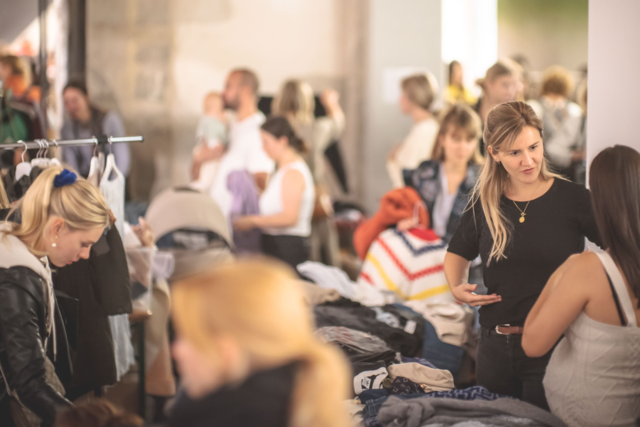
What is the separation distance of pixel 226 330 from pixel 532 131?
1.50 meters

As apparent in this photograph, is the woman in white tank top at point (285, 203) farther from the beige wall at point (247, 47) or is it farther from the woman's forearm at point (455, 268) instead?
the beige wall at point (247, 47)

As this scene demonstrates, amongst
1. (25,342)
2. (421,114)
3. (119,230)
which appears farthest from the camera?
(421,114)

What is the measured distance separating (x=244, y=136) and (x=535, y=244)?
4122mm

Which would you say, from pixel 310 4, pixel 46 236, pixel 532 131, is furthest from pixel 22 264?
pixel 310 4

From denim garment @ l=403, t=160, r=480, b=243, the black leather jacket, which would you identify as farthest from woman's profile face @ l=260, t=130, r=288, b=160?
the black leather jacket

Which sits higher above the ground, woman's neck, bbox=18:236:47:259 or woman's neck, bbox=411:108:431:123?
woman's neck, bbox=411:108:431:123

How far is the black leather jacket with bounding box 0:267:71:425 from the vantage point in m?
2.00

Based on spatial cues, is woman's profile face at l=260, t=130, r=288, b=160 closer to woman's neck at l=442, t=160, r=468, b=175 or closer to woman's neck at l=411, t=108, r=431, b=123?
woman's neck at l=442, t=160, r=468, b=175

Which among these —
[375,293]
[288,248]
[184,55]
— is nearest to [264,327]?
[375,293]

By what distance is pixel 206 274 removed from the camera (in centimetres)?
130

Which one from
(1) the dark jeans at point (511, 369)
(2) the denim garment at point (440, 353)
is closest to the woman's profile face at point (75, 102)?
(2) the denim garment at point (440, 353)

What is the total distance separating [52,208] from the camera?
2.28 meters

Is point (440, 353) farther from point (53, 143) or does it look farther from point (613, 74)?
point (53, 143)

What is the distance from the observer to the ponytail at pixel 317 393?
124 cm
